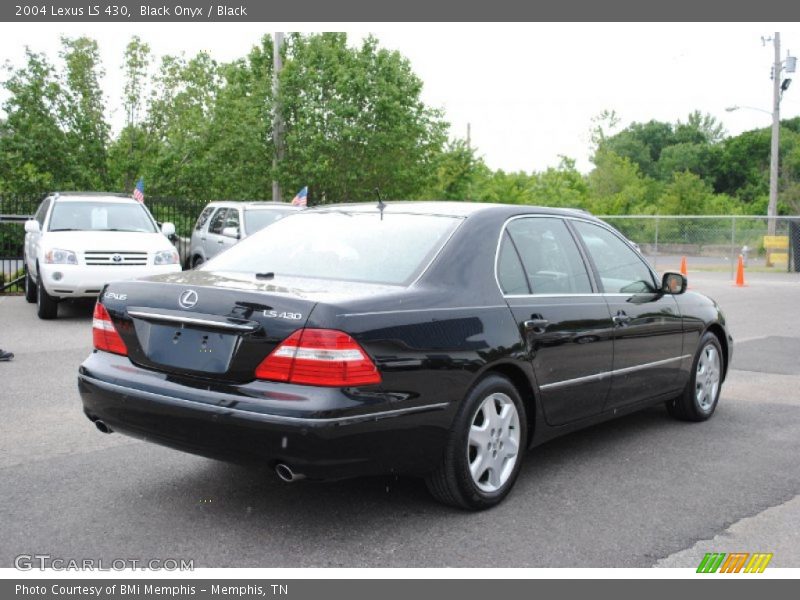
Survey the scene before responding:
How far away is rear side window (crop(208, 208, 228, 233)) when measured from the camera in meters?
16.7

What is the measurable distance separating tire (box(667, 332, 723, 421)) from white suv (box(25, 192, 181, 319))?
7.86 m

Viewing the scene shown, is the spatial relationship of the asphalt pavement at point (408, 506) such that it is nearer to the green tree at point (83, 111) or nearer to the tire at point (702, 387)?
the tire at point (702, 387)

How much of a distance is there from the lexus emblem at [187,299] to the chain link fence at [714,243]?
25815 mm

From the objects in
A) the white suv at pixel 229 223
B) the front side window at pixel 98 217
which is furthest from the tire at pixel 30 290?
the white suv at pixel 229 223

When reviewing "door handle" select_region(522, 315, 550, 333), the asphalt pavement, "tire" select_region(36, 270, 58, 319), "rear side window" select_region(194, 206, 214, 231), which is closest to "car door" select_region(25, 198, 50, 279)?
"tire" select_region(36, 270, 58, 319)

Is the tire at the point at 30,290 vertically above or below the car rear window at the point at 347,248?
below

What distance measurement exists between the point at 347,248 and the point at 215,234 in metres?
12.5

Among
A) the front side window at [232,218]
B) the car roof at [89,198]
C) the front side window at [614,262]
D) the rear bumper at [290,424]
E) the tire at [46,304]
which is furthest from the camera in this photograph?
the front side window at [232,218]

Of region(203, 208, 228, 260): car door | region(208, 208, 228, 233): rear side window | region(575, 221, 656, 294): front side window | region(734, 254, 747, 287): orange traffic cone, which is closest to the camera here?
region(575, 221, 656, 294): front side window

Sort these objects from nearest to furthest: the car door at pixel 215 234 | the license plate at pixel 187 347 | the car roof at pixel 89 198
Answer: the license plate at pixel 187 347
the car roof at pixel 89 198
the car door at pixel 215 234

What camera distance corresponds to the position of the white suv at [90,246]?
12047 millimetres

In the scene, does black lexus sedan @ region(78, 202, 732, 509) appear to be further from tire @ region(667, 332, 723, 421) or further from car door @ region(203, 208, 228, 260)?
car door @ region(203, 208, 228, 260)

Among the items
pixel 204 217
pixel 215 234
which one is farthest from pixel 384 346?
pixel 204 217

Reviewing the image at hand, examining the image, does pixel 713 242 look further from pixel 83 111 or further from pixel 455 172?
pixel 83 111
